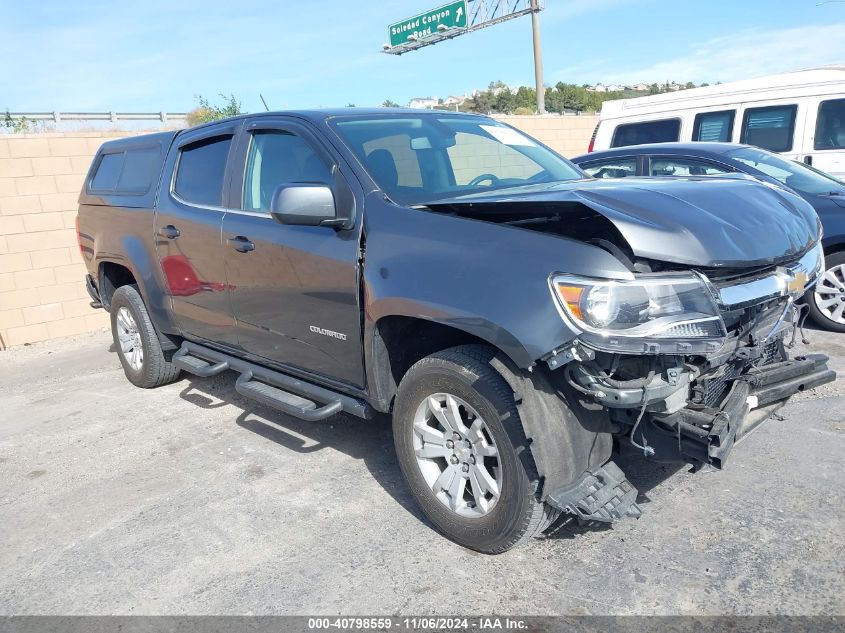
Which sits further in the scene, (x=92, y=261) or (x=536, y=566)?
(x=92, y=261)

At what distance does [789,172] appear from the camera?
262 inches

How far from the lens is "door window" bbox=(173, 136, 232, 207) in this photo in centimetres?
461

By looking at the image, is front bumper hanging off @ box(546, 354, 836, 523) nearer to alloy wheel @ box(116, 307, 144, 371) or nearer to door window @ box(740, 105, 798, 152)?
alloy wheel @ box(116, 307, 144, 371)

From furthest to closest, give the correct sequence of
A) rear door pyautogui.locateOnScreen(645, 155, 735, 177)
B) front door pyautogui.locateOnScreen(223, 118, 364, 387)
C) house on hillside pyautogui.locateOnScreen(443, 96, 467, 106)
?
house on hillside pyautogui.locateOnScreen(443, 96, 467, 106)
rear door pyautogui.locateOnScreen(645, 155, 735, 177)
front door pyautogui.locateOnScreen(223, 118, 364, 387)

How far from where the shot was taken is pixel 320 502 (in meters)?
3.83

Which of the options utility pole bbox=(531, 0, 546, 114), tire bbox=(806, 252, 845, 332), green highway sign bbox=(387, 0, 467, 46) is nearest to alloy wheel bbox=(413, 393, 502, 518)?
tire bbox=(806, 252, 845, 332)

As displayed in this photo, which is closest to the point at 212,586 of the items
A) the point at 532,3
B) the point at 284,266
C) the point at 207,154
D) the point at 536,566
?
the point at 536,566

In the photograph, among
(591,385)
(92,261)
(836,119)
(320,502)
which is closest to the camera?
(591,385)

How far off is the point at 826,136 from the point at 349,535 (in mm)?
7584

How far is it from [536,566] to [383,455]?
147cm

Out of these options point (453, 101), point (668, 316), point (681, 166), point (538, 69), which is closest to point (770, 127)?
point (681, 166)

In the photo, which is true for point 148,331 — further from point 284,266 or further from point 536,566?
point 536,566

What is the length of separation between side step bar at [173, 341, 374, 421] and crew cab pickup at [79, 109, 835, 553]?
2 centimetres

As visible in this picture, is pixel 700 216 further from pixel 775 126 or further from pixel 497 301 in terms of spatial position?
pixel 775 126
